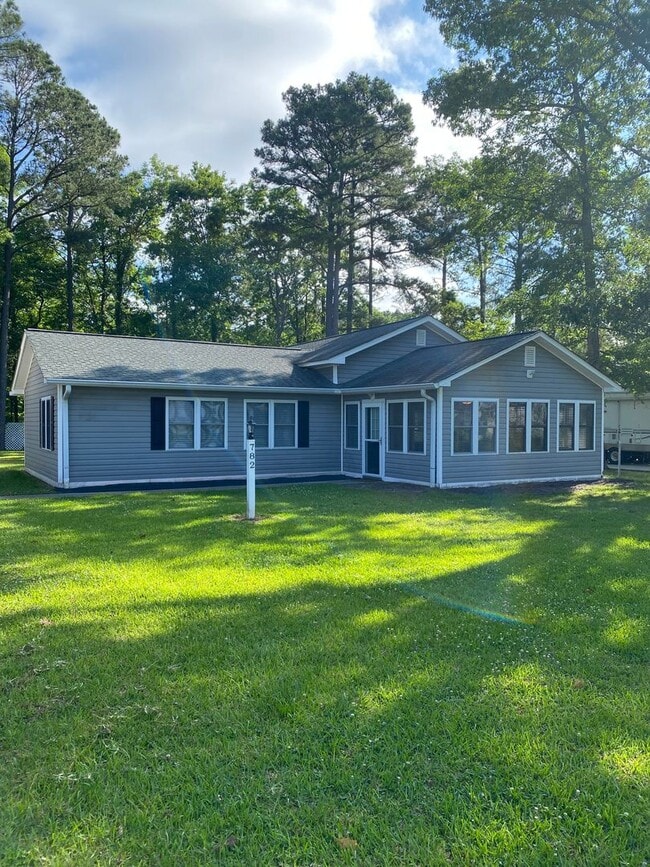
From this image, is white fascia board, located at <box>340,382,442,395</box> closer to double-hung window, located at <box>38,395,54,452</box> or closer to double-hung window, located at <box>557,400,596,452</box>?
double-hung window, located at <box>557,400,596,452</box>

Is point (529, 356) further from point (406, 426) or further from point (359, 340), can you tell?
point (359, 340)

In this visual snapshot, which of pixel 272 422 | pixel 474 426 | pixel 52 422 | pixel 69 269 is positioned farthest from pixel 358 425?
pixel 69 269

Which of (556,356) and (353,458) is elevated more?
(556,356)

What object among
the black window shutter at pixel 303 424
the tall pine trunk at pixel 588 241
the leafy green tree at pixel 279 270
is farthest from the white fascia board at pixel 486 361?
the leafy green tree at pixel 279 270

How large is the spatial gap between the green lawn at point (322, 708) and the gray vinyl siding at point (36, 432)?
8.18 metres

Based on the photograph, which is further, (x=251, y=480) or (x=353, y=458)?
(x=353, y=458)

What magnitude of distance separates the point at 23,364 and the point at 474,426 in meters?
13.9

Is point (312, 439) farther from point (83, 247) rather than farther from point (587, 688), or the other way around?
point (83, 247)

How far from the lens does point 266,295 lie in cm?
3800

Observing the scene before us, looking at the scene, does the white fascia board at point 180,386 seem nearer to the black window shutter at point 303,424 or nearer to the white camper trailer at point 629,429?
the black window shutter at point 303,424

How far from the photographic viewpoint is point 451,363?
15.0 m

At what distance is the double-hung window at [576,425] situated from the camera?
16.4 metres

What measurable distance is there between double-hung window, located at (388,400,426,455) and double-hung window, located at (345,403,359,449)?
1.33 meters

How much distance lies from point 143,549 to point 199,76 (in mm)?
11014
